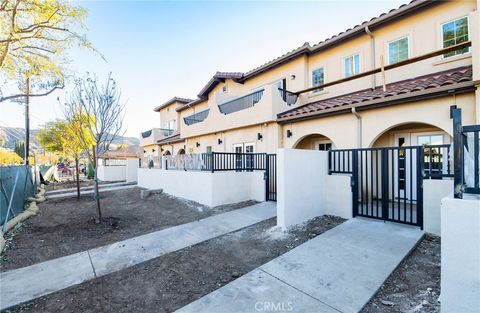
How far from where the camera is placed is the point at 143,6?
973 centimetres

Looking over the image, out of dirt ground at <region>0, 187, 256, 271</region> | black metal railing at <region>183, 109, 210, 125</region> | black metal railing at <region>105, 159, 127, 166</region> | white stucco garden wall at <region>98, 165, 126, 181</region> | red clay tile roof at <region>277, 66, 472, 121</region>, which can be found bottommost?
dirt ground at <region>0, 187, 256, 271</region>

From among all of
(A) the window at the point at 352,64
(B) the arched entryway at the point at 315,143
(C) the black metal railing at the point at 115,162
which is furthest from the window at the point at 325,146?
(C) the black metal railing at the point at 115,162

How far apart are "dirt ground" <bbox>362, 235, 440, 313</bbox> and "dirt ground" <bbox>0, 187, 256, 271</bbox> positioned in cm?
559

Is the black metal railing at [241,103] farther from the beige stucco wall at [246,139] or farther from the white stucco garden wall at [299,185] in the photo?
the white stucco garden wall at [299,185]

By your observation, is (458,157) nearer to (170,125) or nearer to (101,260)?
(101,260)

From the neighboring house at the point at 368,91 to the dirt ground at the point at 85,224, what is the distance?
177 inches

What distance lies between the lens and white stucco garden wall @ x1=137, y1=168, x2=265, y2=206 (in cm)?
912

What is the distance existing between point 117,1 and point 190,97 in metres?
14.8

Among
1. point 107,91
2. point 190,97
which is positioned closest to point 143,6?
point 107,91

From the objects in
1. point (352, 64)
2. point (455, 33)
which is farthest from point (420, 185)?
point (352, 64)

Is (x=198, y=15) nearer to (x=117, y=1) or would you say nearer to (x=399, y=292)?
(x=117, y=1)

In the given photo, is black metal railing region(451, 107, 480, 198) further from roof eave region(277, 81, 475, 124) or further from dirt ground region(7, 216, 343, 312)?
roof eave region(277, 81, 475, 124)

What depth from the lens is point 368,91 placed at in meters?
9.50

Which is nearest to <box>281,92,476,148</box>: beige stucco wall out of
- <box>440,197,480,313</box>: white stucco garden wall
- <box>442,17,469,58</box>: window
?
<box>442,17,469,58</box>: window
